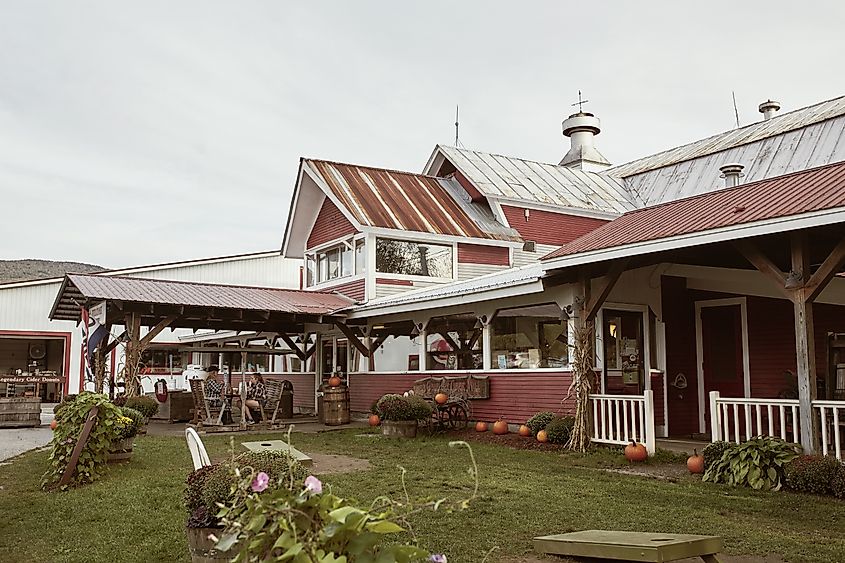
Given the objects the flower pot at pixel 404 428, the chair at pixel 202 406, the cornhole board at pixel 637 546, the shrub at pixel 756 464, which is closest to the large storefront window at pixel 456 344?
the flower pot at pixel 404 428

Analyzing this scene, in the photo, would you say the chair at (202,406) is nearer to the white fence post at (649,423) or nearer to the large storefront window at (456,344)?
the large storefront window at (456,344)

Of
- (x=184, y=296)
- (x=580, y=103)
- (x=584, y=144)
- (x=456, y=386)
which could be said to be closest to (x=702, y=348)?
(x=456, y=386)

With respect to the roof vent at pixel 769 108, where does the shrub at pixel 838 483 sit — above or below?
below

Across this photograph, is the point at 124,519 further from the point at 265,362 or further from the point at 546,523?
the point at 265,362

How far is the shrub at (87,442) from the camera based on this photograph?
29.1ft

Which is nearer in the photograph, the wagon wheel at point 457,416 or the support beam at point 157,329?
the wagon wheel at point 457,416

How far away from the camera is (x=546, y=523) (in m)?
6.48

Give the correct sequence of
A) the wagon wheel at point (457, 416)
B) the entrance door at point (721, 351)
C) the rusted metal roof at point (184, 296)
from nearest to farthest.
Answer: the entrance door at point (721, 351) → the wagon wheel at point (457, 416) → the rusted metal roof at point (184, 296)

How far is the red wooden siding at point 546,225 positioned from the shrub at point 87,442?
13175 mm

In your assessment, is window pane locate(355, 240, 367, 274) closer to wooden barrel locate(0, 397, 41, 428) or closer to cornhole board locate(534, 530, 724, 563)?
wooden barrel locate(0, 397, 41, 428)

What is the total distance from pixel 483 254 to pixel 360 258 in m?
3.08

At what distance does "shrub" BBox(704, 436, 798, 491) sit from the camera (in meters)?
8.09

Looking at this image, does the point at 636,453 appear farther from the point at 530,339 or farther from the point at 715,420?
the point at 530,339

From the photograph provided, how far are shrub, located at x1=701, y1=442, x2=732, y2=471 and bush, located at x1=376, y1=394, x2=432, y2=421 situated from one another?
5.90 meters
